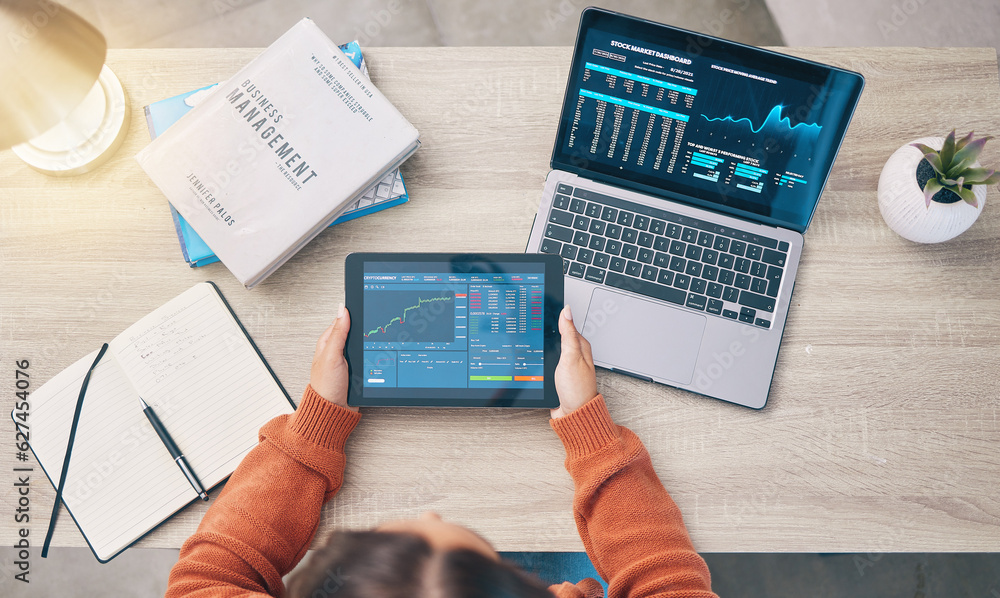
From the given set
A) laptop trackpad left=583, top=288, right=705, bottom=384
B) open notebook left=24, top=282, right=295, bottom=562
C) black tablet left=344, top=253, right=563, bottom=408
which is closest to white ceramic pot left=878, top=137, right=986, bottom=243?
laptop trackpad left=583, top=288, right=705, bottom=384

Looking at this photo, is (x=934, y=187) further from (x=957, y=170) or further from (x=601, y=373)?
(x=601, y=373)

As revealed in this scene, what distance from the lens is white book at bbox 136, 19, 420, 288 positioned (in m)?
0.90

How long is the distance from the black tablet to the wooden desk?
0.20 feet

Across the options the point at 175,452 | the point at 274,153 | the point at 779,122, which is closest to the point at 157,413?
the point at 175,452

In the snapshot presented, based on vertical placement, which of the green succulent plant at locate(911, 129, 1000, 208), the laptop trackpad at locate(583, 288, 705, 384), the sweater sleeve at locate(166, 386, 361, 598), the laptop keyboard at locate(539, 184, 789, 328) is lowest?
the sweater sleeve at locate(166, 386, 361, 598)

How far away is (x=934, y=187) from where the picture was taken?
0.85 meters

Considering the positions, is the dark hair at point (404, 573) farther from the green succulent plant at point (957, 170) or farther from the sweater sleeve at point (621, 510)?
the green succulent plant at point (957, 170)

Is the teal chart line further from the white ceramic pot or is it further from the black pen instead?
the black pen

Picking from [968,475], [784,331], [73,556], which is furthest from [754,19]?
[73,556]

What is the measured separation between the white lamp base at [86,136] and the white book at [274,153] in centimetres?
12

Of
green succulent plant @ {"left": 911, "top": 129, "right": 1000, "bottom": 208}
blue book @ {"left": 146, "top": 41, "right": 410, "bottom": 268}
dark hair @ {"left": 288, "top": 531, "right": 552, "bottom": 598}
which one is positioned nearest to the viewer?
dark hair @ {"left": 288, "top": 531, "right": 552, "bottom": 598}

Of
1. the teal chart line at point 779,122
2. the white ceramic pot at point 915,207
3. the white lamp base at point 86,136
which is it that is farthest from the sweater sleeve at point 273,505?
the white ceramic pot at point 915,207

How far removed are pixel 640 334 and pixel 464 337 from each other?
0.91 feet

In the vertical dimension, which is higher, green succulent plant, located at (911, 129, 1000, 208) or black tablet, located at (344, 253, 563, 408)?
green succulent plant, located at (911, 129, 1000, 208)
